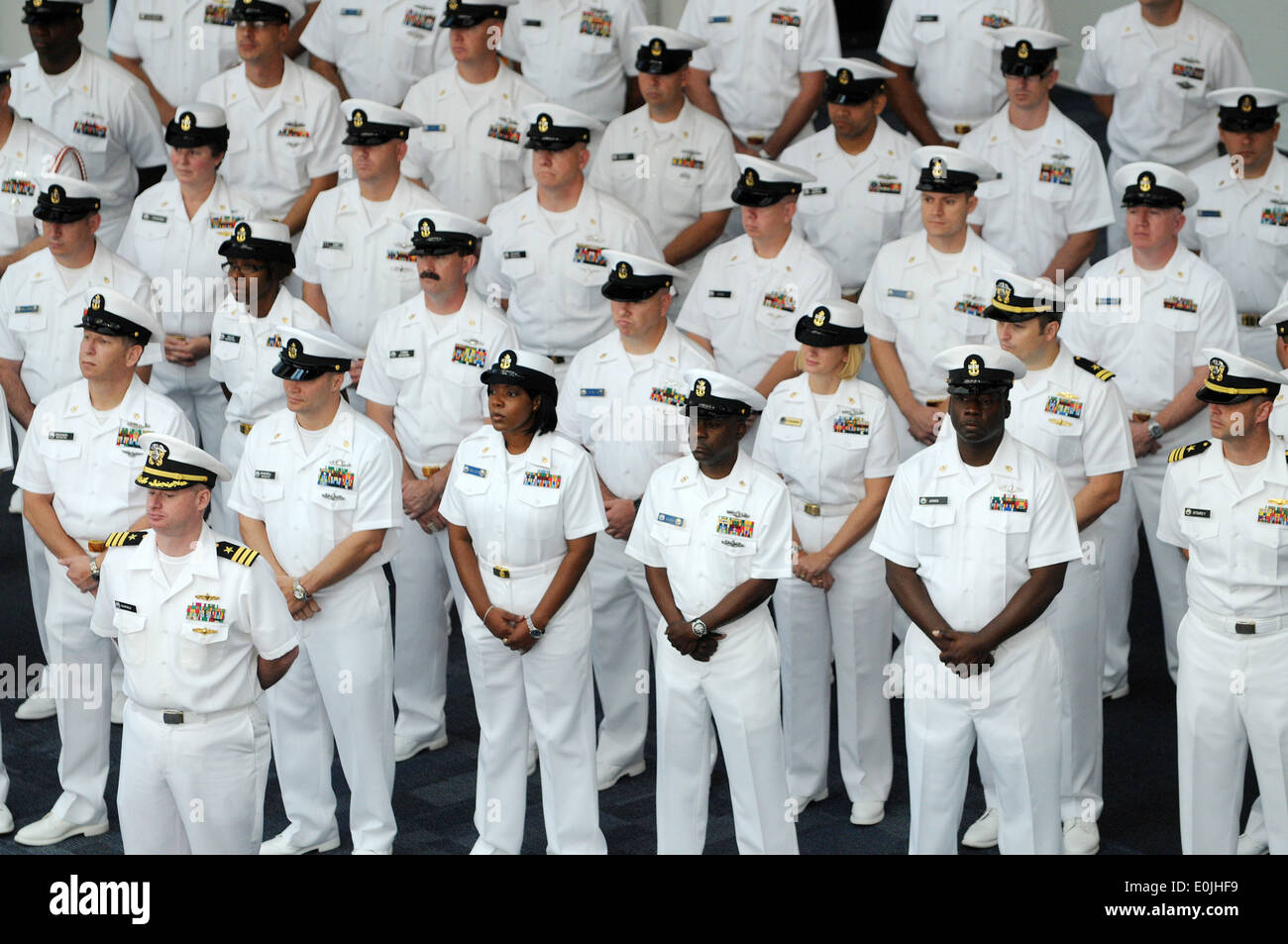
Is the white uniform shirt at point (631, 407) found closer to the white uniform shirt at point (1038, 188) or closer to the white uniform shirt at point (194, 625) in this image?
the white uniform shirt at point (194, 625)

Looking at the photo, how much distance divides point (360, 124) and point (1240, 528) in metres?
3.72

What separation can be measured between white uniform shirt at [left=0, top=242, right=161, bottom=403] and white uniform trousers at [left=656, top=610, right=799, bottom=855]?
2.64m

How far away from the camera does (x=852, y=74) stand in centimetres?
762

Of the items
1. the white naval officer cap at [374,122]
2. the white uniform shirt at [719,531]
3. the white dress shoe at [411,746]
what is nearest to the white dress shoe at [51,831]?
the white dress shoe at [411,746]

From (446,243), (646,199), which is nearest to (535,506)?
(446,243)

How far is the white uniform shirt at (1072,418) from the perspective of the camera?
6.17 meters

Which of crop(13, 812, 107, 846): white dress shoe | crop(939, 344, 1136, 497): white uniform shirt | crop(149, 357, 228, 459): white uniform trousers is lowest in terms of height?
crop(13, 812, 107, 846): white dress shoe

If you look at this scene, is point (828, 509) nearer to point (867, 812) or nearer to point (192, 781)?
point (867, 812)

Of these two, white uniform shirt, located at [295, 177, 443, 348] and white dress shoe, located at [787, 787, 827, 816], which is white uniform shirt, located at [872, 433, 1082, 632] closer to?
white dress shoe, located at [787, 787, 827, 816]

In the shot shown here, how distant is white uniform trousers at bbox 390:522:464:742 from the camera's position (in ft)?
23.2

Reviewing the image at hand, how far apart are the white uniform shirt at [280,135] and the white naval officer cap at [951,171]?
283cm

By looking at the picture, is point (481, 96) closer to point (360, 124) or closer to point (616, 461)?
point (360, 124)

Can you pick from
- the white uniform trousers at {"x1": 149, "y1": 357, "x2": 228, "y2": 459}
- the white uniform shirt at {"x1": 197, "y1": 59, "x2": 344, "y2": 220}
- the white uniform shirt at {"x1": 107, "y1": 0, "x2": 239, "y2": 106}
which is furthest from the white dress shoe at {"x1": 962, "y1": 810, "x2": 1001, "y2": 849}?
the white uniform shirt at {"x1": 107, "y1": 0, "x2": 239, "y2": 106}

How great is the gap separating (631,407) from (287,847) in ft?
6.16
